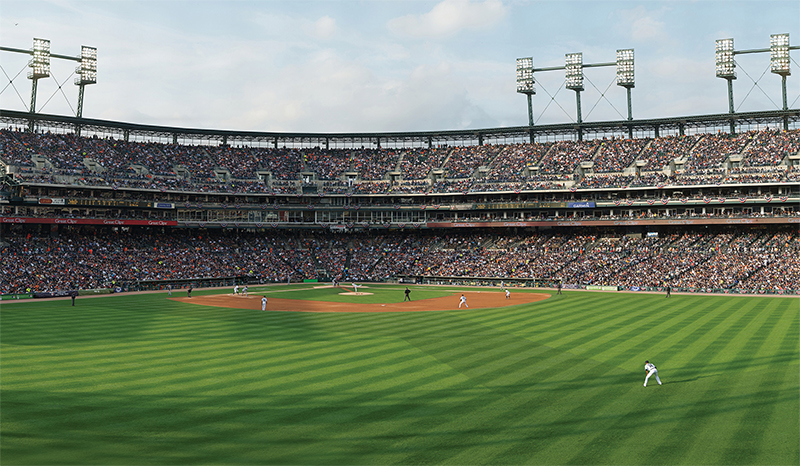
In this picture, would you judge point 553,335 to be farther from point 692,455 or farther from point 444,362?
point 692,455

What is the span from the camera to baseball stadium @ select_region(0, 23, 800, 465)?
16.1 metres

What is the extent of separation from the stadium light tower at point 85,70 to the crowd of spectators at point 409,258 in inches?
909

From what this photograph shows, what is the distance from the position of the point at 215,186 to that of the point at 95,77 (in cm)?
2388

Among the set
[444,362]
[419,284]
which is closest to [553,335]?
[444,362]

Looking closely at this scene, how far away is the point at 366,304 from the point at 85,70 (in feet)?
204

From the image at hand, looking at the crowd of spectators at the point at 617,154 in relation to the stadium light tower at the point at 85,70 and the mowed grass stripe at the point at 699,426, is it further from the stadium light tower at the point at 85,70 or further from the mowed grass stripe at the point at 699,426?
the stadium light tower at the point at 85,70

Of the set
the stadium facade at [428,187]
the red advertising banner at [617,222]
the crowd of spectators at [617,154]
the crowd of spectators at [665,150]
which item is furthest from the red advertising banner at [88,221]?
the crowd of spectators at [665,150]

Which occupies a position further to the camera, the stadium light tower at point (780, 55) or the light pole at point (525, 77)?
the light pole at point (525, 77)

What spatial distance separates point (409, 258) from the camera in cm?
8456

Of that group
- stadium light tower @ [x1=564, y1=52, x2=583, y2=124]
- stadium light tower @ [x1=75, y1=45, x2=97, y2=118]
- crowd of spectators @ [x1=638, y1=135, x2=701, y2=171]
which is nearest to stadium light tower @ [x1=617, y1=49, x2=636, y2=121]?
stadium light tower @ [x1=564, y1=52, x2=583, y2=124]

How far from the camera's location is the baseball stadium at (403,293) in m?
16.1

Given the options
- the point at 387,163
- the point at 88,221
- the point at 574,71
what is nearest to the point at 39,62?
the point at 88,221

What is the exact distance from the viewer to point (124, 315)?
4069 cm

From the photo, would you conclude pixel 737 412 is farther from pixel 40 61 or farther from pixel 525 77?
pixel 40 61
